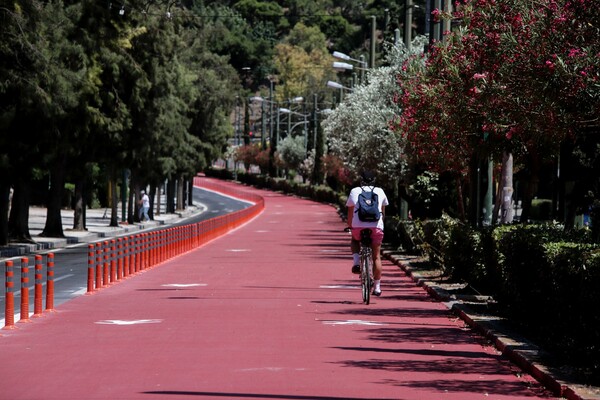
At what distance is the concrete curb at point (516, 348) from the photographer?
11797mm

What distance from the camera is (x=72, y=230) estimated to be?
200ft

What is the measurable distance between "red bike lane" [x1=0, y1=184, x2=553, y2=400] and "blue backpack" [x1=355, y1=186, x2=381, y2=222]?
4.62 feet

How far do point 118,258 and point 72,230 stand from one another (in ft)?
108

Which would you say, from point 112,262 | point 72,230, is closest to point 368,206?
point 112,262

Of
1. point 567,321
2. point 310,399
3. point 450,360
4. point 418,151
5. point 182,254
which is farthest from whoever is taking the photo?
point 182,254

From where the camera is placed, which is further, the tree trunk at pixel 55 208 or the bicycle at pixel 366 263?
the tree trunk at pixel 55 208

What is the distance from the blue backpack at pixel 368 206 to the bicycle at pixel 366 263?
0.85 ft

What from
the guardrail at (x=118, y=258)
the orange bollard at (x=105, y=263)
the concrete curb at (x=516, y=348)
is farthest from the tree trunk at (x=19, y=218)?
the concrete curb at (x=516, y=348)

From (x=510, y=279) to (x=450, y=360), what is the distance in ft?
11.7

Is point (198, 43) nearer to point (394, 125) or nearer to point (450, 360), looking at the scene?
point (394, 125)

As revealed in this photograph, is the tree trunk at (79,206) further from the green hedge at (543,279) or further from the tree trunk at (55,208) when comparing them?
the green hedge at (543,279)

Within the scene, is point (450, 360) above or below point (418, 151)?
below

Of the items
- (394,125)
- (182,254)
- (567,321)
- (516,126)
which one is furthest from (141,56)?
(567,321)

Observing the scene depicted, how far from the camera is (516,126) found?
17719mm
